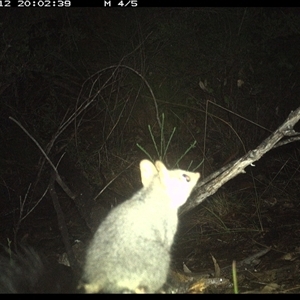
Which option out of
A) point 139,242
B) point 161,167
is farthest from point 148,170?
point 139,242

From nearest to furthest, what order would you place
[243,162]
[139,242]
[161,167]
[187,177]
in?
[139,242]
[161,167]
[187,177]
[243,162]

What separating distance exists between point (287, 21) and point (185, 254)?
3060 millimetres

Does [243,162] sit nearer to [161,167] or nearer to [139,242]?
[161,167]

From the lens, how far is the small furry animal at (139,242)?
83.9 inches

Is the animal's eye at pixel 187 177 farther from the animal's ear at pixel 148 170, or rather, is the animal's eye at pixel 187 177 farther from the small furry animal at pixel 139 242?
the animal's ear at pixel 148 170

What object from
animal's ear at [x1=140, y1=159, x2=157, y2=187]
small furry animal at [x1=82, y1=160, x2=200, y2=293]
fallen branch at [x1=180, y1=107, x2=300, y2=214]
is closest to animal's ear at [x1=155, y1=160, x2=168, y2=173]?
small furry animal at [x1=82, y1=160, x2=200, y2=293]

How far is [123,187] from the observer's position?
473 cm

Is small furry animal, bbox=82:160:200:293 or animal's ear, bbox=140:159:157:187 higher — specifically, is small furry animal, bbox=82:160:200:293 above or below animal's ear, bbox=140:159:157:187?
below

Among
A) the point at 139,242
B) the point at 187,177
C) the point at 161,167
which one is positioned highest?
the point at 161,167

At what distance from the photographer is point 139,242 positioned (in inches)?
Answer: 90.7

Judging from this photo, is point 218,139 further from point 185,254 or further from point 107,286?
point 107,286

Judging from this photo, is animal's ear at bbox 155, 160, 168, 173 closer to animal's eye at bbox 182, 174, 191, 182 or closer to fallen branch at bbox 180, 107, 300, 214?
animal's eye at bbox 182, 174, 191, 182

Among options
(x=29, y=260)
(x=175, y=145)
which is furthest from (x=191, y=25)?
(x=29, y=260)

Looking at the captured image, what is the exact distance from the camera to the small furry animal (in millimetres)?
2131
